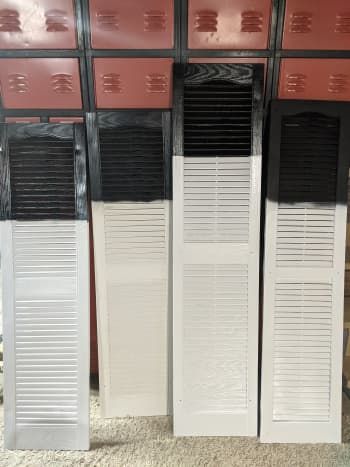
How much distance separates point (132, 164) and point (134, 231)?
34cm

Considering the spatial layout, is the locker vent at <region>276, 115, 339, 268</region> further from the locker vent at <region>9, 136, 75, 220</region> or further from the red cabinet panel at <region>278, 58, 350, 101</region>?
the locker vent at <region>9, 136, 75, 220</region>

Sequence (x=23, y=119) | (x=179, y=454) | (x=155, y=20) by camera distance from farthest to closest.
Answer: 1. (x=23, y=119)
2. (x=179, y=454)
3. (x=155, y=20)

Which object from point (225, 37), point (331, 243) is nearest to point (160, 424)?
point (331, 243)

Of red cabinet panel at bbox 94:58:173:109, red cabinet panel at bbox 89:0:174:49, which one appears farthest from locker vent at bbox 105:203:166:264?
red cabinet panel at bbox 89:0:174:49

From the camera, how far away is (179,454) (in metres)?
1.88

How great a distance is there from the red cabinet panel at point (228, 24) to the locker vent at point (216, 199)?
0.51 meters

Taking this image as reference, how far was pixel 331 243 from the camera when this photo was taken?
6.40ft

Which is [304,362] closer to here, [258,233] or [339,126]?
[258,233]

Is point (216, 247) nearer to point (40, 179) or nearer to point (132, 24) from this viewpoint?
point (40, 179)

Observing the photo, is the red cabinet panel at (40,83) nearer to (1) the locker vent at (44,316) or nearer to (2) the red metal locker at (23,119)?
(2) the red metal locker at (23,119)

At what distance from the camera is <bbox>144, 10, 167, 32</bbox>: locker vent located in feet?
5.66

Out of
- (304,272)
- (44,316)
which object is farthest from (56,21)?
(304,272)

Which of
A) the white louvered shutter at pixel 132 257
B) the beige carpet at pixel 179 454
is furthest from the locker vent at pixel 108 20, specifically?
the beige carpet at pixel 179 454

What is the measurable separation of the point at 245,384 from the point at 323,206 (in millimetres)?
936
